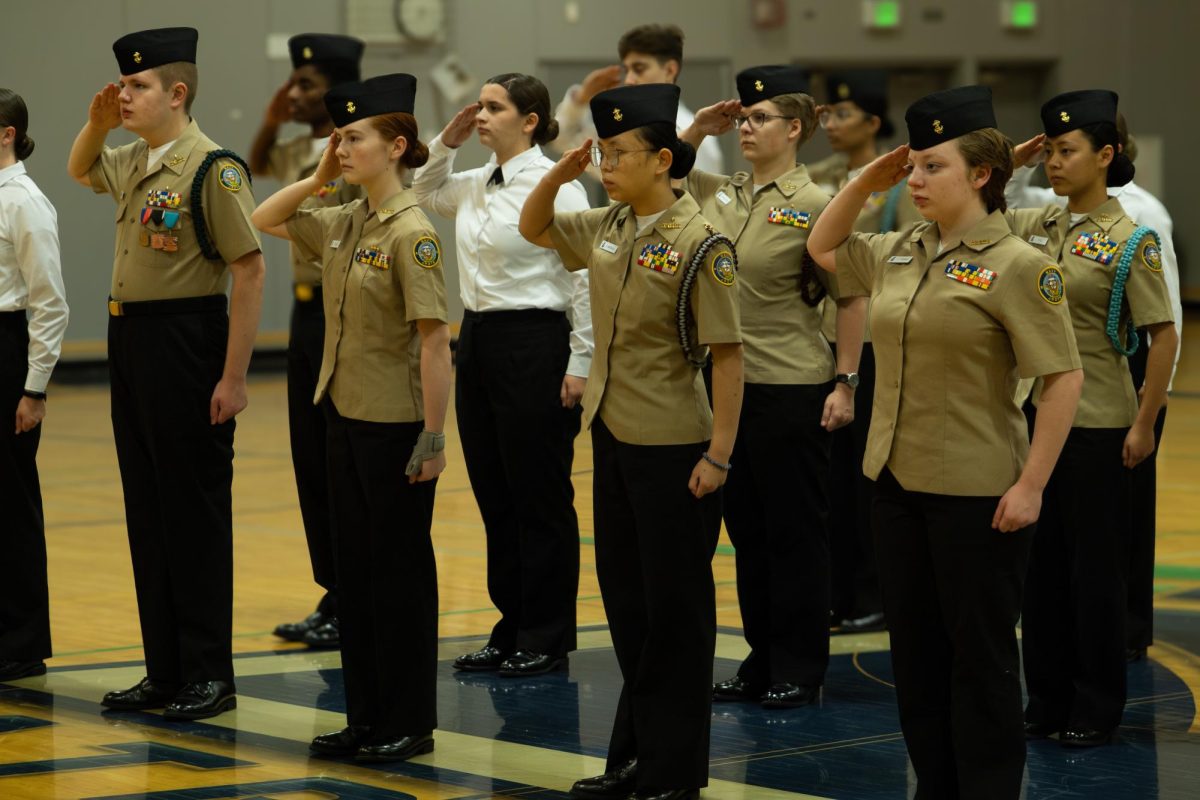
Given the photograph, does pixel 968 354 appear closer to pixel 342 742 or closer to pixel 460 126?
pixel 342 742

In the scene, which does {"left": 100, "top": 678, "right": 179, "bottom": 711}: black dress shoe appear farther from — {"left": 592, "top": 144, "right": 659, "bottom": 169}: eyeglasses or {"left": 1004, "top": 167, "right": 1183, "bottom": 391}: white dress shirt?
{"left": 1004, "top": 167, "right": 1183, "bottom": 391}: white dress shirt

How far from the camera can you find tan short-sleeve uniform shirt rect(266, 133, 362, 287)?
575 centimetres

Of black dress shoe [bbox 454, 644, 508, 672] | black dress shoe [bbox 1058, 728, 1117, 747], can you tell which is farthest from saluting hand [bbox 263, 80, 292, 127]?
black dress shoe [bbox 1058, 728, 1117, 747]

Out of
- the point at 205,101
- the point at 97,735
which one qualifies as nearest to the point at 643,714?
the point at 97,735

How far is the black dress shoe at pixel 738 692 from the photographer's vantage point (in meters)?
5.07

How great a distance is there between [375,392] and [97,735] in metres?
1.21

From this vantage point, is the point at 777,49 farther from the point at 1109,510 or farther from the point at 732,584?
Answer: the point at 1109,510

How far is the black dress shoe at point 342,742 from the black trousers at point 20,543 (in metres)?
1.34

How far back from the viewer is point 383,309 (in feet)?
14.3

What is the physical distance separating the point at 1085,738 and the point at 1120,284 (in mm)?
1151

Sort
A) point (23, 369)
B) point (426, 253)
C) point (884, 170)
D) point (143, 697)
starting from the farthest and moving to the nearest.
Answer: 1. point (23, 369)
2. point (143, 697)
3. point (426, 253)
4. point (884, 170)

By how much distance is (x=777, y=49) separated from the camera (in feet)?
53.9

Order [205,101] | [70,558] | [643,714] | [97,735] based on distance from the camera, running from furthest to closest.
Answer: [205,101] < [70,558] < [97,735] < [643,714]

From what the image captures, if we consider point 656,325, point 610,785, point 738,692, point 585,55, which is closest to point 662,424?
point 656,325
